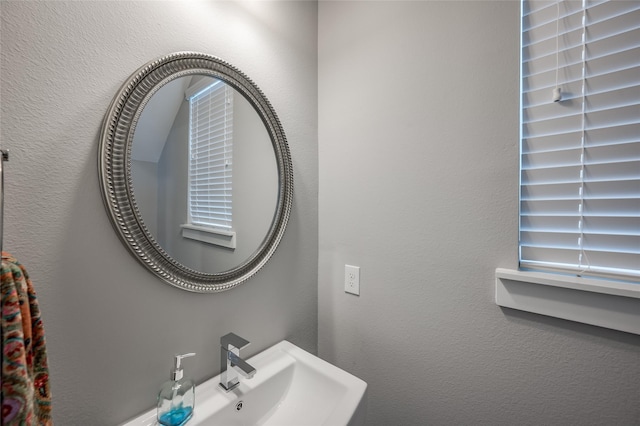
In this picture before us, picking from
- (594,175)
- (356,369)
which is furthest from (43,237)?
(594,175)

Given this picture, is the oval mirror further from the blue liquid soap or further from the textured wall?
the blue liquid soap

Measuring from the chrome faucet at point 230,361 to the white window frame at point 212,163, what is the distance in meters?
0.28

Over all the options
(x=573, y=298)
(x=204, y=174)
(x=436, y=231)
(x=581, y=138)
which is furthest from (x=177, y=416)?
(x=581, y=138)

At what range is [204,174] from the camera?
797mm

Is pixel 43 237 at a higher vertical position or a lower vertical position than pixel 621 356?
higher

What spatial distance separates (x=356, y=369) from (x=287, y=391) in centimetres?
30

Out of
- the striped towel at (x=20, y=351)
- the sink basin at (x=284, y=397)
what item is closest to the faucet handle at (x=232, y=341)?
the sink basin at (x=284, y=397)

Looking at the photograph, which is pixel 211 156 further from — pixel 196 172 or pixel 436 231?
pixel 436 231

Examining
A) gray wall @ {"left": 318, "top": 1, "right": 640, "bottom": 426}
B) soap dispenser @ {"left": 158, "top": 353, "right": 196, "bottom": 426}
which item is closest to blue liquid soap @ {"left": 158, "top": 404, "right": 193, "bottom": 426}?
soap dispenser @ {"left": 158, "top": 353, "right": 196, "bottom": 426}

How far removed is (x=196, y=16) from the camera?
2.48 ft

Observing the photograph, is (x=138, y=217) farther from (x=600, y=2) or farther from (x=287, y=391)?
(x=600, y=2)

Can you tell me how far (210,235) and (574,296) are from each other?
0.97 metres

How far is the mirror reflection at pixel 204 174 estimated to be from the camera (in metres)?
0.68

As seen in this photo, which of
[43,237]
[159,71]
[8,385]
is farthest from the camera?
[159,71]
